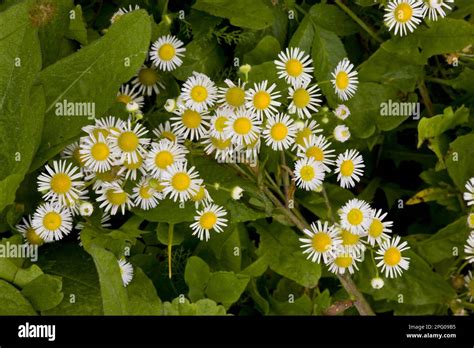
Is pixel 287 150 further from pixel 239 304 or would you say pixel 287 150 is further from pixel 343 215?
pixel 239 304

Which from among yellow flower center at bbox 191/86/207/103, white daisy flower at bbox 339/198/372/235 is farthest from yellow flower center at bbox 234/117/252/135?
white daisy flower at bbox 339/198/372/235

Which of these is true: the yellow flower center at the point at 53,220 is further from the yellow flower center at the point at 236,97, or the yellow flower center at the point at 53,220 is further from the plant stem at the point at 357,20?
the plant stem at the point at 357,20

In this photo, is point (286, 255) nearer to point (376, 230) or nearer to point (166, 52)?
point (376, 230)

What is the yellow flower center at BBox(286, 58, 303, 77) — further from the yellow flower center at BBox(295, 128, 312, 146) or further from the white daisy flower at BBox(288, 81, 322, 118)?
the yellow flower center at BBox(295, 128, 312, 146)

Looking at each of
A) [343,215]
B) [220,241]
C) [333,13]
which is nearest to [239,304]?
[220,241]

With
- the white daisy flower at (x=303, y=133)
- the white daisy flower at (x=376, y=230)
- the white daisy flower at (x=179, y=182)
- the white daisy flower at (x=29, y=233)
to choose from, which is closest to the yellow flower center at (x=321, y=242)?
the white daisy flower at (x=376, y=230)

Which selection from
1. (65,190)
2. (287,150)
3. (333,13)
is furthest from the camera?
(333,13)
